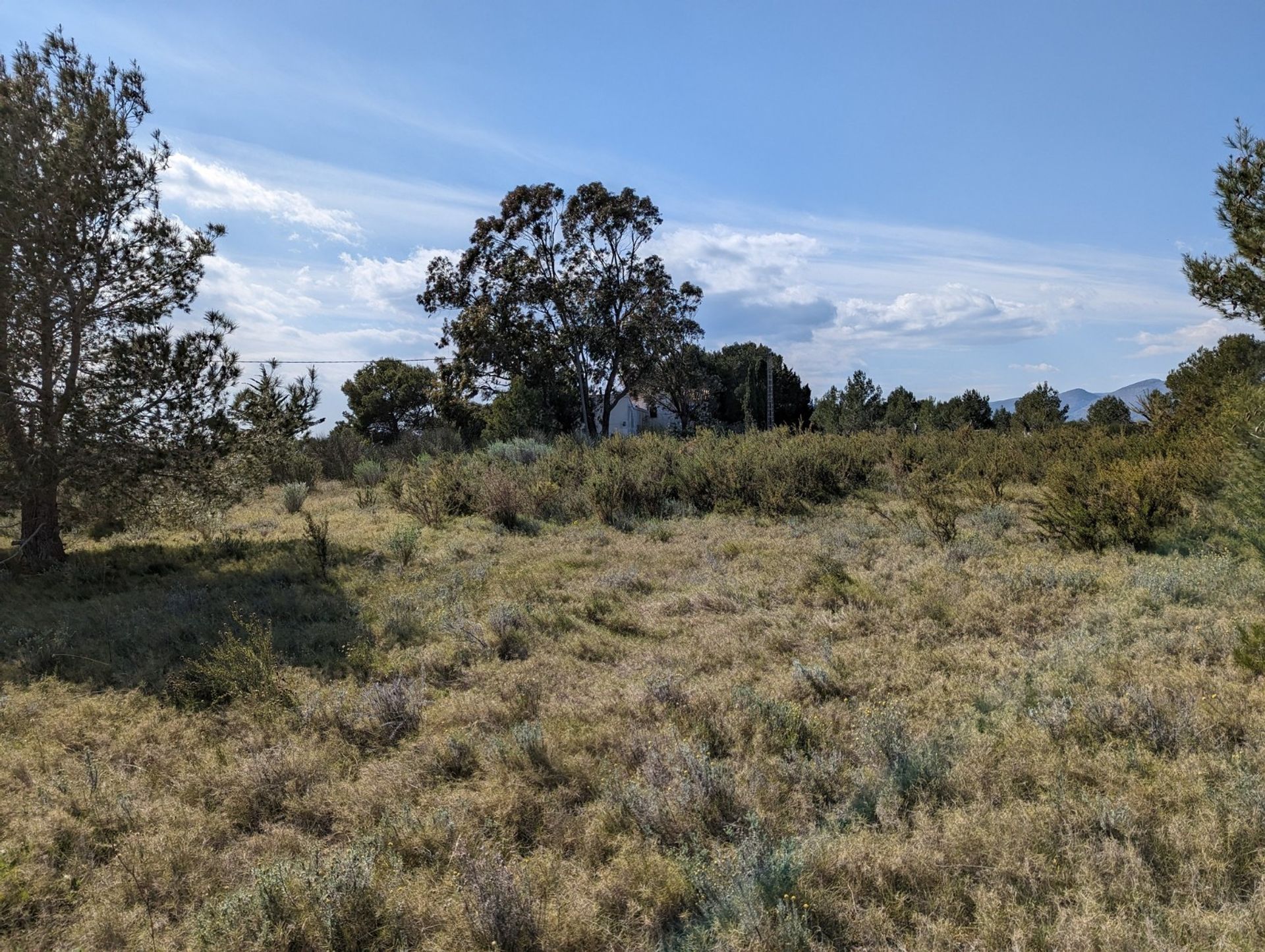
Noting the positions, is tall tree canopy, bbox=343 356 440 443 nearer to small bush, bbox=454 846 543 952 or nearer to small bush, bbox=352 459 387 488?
small bush, bbox=352 459 387 488

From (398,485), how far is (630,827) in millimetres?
12575

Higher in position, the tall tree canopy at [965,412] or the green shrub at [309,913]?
the tall tree canopy at [965,412]

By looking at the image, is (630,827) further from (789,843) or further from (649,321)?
(649,321)

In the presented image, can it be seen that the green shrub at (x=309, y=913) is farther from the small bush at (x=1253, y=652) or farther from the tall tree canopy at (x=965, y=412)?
the tall tree canopy at (x=965, y=412)

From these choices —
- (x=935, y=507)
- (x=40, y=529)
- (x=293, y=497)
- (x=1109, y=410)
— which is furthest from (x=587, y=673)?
(x=1109, y=410)

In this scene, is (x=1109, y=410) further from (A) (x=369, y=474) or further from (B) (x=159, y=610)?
(B) (x=159, y=610)

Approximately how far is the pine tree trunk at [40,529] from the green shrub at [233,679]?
6.22m

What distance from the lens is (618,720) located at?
457 cm

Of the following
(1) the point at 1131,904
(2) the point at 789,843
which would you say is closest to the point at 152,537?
(2) the point at 789,843

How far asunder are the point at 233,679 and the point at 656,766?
344cm

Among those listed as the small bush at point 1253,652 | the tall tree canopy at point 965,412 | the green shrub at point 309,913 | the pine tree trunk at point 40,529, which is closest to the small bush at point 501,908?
the green shrub at point 309,913

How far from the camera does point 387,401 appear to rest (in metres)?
40.2

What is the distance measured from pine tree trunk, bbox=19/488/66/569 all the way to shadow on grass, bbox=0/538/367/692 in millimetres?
372

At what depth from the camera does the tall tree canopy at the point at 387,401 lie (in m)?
40.0
